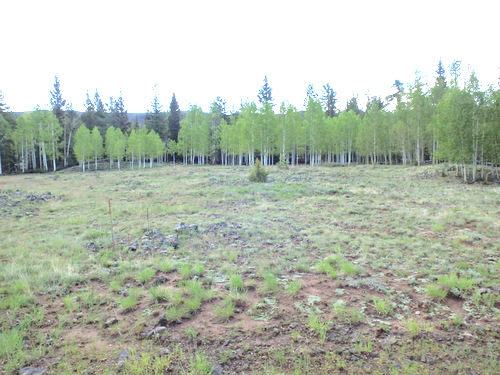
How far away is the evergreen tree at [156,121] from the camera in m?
63.7

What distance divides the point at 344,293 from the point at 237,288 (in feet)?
6.90

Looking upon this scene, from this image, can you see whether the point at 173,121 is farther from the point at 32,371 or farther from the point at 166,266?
the point at 32,371

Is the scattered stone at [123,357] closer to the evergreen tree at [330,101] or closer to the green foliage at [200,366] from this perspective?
the green foliage at [200,366]

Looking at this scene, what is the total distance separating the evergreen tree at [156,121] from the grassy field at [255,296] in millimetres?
55579

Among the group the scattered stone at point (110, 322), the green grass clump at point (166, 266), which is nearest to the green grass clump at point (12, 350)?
the scattered stone at point (110, 322)

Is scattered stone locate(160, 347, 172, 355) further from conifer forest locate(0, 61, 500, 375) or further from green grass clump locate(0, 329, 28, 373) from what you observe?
green grass clump locate(0, 329, 28, 373)

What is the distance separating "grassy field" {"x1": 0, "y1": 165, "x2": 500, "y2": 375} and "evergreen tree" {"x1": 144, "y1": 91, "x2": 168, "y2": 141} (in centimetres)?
5558

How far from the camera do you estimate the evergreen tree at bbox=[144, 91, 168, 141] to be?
209ft

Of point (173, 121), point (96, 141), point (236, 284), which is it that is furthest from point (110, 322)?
point (173, 121)

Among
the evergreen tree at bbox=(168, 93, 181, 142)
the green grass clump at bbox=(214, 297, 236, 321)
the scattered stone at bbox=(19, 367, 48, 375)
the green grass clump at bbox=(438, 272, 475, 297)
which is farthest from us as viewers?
the evergreen tree at bbox=(168, 93, 181, 142)

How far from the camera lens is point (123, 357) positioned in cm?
377

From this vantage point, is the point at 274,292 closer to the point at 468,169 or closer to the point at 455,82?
the point at 468,169

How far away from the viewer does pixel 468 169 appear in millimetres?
27312

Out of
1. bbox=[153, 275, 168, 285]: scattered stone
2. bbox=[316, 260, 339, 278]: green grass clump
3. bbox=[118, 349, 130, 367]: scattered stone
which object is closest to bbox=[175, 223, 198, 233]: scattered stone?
bbox=[153, 275, 168, 285]: scattered stone
